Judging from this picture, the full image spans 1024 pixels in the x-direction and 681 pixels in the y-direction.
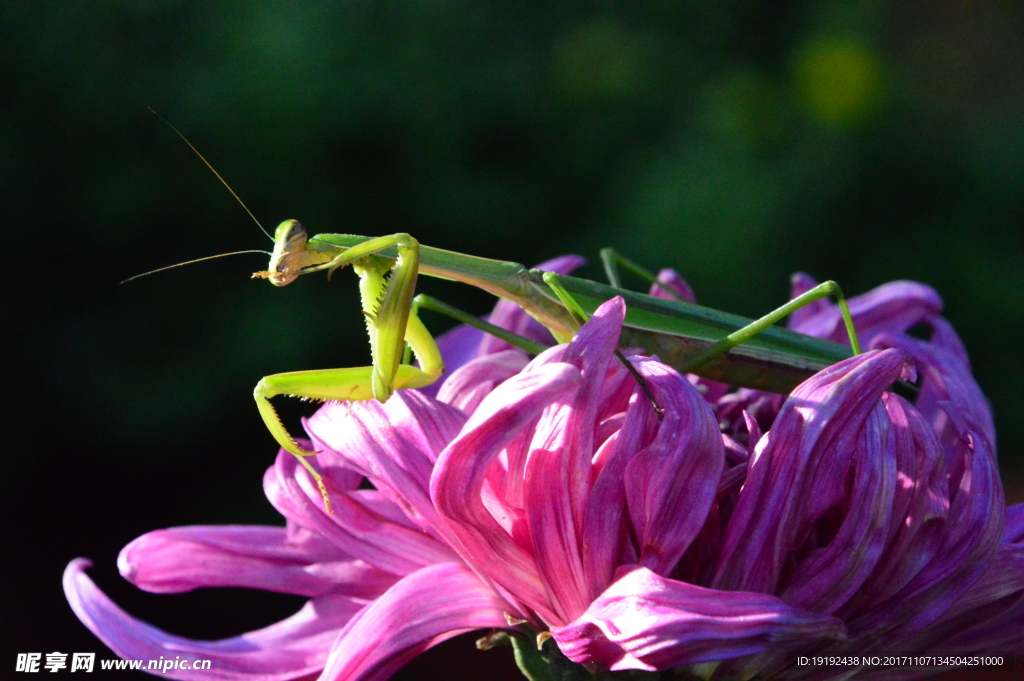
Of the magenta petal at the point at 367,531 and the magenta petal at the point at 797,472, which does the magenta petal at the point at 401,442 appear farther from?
the magenta petal at the point at 797,472

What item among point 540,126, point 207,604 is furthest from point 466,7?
point 207,604

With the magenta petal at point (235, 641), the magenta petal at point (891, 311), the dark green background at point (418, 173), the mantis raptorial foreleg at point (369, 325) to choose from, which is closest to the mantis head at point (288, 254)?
the mantis raptorial foreleg at point (369, 325)

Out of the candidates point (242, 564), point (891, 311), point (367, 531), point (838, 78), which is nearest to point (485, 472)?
point (367, 531)

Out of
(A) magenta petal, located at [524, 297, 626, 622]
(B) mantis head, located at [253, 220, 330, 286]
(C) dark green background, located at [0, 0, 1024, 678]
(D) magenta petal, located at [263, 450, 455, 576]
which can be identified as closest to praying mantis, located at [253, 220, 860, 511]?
(B) mantis head, located at [253, 220, 330, 286]

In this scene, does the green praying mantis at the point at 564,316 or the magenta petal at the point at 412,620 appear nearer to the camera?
the magenta petal at the point at 412,620

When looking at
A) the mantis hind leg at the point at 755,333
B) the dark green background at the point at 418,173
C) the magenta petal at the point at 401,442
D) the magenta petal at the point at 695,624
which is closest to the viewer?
the magenta petal at the point at 695,624

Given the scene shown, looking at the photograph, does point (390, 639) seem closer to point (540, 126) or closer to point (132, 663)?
point (132, 663)

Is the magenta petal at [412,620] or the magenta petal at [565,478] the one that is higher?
the magenta petal at [565,478]
